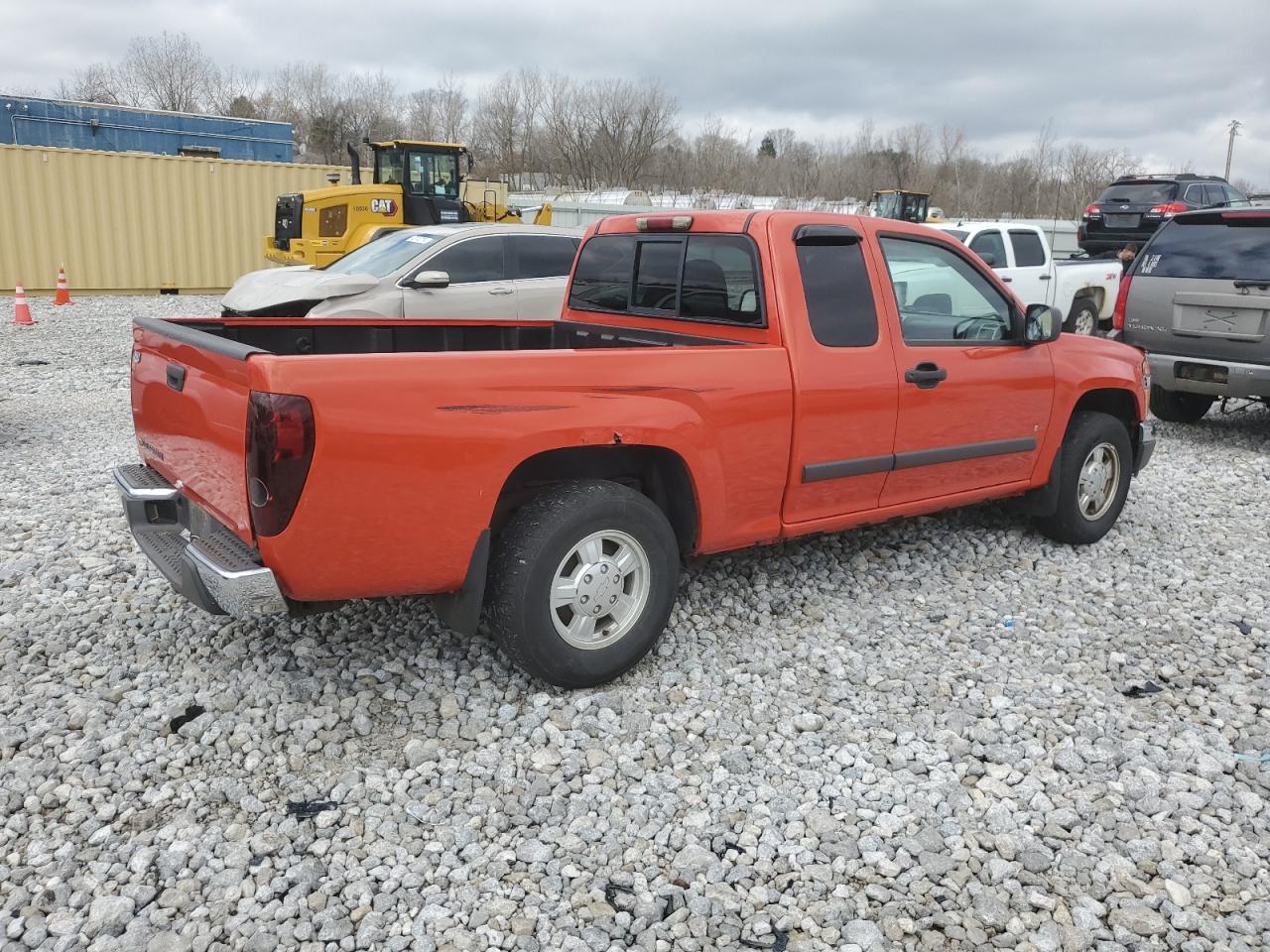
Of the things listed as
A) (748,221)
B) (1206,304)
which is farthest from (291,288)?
(1206,304)

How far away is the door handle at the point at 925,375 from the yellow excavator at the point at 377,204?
44.4 feet

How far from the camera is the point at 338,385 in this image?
300 cm

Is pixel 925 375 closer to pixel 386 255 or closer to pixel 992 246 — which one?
pixel 386 255

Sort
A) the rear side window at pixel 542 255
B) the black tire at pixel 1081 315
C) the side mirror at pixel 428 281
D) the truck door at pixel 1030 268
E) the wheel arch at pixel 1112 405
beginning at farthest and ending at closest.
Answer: the black tire at pixel 1081 315
the truck door at pixel 1030 268
the rear side window at pixel 542 255
the side mirror at pixel 428 281
the wheel arch at pixel 1112 405

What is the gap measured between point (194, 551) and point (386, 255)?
720 centimetres

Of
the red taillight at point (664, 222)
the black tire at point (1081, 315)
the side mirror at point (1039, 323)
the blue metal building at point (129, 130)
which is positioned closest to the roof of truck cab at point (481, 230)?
the red taillight at point (664, 222)

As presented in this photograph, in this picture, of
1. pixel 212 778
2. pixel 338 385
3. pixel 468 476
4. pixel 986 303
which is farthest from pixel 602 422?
pixel 986 303

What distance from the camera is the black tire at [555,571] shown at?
351 centimetres

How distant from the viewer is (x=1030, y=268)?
1266 cm

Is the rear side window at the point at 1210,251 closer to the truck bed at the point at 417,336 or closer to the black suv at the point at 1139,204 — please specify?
the truck bed at the point at 417,336

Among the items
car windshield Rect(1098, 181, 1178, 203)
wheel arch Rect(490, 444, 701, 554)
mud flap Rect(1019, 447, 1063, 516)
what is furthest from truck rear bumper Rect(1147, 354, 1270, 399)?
car windshield Rect(1098, 181, 1178, 203)

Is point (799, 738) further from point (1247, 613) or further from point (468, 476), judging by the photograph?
point (1247, 613)

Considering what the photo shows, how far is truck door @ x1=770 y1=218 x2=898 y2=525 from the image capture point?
416 cm

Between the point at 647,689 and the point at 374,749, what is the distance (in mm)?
1068
